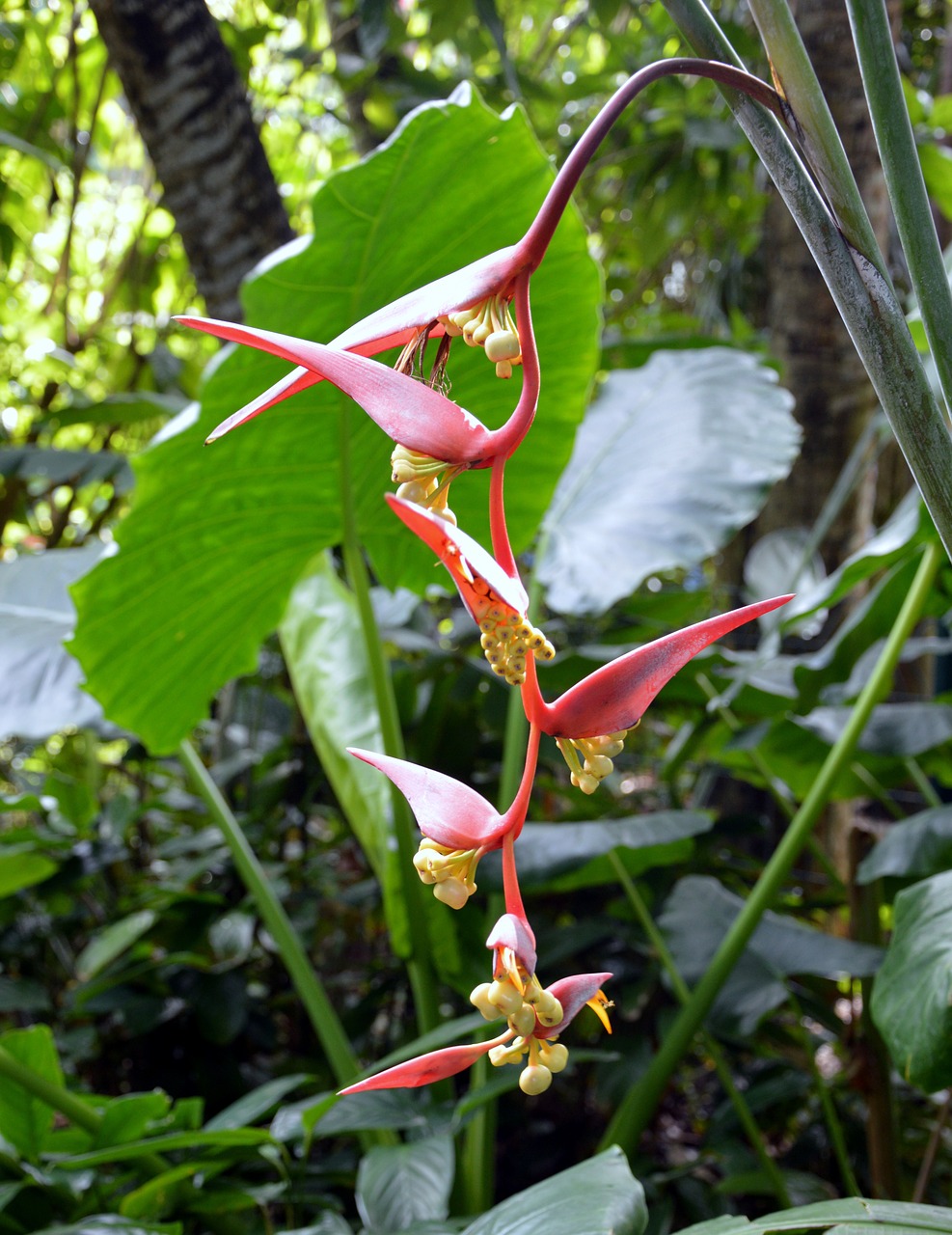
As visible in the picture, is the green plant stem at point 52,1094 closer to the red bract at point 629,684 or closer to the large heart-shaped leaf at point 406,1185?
the large heart-shaped leaf at point 406,1185

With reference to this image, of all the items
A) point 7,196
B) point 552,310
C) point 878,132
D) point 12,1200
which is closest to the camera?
point 878,132

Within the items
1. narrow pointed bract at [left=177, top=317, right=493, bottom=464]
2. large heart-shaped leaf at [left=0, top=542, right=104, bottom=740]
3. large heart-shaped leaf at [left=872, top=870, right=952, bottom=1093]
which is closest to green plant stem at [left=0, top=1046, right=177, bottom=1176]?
large heart-shaped leaf at [left=0, top=542, right=104, bottom=740]

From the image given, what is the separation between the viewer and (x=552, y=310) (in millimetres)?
802

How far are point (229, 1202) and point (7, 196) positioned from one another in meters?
2.28

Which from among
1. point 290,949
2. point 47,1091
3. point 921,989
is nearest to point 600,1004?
point 921,989

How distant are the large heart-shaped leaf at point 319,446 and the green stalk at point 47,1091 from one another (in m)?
0.31

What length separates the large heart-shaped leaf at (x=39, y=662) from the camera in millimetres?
854

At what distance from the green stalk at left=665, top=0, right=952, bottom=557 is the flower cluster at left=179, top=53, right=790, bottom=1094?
2.0 inches

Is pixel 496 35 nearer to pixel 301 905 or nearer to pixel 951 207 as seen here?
pixel 951 207

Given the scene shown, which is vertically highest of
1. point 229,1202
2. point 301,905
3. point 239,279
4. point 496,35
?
point 496,35

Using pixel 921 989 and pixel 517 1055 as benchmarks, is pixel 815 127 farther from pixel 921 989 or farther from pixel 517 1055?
pixel 921 989

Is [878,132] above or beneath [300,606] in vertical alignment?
above

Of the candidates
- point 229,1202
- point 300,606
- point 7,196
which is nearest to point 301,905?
point 300,606

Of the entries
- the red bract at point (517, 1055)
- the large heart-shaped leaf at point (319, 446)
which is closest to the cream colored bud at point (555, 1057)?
the red bract at point (517, 1055)
